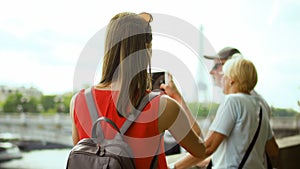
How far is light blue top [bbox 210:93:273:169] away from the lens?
1.58 meters

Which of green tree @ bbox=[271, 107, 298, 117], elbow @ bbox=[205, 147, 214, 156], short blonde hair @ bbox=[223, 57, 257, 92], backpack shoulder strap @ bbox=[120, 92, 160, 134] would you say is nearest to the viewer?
backpack shoulder strap @ bbox=[120, 92, 160, 134]

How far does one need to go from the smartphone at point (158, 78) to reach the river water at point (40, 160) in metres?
1.11

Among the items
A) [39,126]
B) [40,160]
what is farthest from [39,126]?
[40,160]

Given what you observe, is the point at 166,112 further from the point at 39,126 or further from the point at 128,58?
the point at 39,126

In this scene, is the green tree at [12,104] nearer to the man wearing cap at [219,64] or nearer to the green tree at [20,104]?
the green tree at [20,104]

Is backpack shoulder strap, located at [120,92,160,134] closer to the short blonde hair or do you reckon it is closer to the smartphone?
the smartphone

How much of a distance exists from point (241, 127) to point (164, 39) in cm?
55

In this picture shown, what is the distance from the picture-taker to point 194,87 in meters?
1.18

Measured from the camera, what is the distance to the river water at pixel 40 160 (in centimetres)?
211

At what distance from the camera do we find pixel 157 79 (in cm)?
115

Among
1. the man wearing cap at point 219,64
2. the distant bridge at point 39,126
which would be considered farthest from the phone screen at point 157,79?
the distant bridge at point 39,126

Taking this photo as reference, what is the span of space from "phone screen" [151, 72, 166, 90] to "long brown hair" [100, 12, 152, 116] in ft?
0.49

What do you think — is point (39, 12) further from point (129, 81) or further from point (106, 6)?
point (129, 81)

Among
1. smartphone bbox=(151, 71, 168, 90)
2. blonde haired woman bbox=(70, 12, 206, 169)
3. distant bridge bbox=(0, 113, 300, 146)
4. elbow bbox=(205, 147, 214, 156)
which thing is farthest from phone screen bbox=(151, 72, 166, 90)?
distant bridge bbox=(0, 113, 300, 146)
